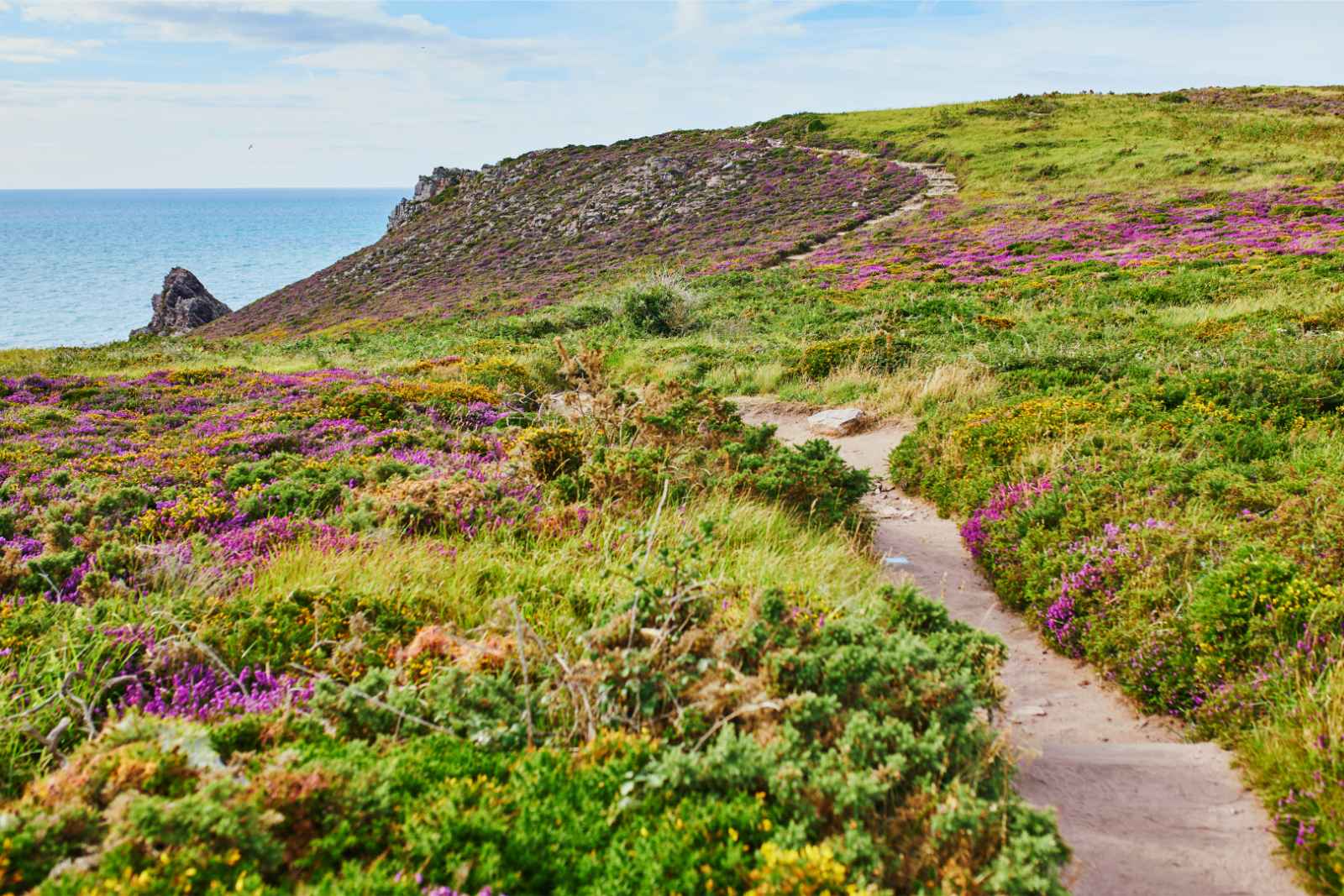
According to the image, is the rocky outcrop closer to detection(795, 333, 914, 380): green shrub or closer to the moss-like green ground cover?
detection(795, 333, 914, 380): green shrub

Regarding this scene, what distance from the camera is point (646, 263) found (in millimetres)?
41594

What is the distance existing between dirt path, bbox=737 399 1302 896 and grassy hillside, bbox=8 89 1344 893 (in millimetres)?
173

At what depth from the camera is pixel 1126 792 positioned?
396cm

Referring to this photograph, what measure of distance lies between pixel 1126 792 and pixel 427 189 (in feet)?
268

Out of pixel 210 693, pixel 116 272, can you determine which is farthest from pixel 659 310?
pixel 116 272

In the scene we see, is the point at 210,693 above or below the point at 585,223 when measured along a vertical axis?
below

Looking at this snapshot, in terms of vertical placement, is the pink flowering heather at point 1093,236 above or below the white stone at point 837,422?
above

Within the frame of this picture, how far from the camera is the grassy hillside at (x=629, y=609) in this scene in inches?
113

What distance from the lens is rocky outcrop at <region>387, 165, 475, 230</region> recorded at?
7231 centimetres

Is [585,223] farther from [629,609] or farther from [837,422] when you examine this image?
[629,609]

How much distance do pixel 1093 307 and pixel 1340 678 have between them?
15.8 metres

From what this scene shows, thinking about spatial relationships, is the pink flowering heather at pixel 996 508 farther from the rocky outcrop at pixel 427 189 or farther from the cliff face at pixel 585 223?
the rocky outcrop at pixel 427 189

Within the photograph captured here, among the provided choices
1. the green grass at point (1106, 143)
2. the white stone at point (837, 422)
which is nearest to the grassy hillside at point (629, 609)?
the white stone at point (837, 422)

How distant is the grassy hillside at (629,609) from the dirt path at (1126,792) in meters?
0.17
